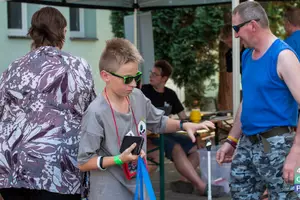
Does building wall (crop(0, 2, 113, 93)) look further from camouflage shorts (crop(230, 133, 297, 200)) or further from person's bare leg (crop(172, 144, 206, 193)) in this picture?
camouflage shorts (crop(230, 133, 297, 200))

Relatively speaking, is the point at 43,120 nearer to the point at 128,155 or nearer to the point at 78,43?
the point at 128,155

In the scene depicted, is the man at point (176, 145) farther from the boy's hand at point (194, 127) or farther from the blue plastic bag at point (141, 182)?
the blue plastic bag at point (141, 182)

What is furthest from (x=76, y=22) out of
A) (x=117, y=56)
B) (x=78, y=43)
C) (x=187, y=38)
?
(x=117, y=56)

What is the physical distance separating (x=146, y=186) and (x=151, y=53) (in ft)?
18.6

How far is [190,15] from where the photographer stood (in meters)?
14.0

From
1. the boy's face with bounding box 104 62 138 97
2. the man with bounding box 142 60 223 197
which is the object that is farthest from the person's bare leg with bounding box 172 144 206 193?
the boy's face with bounding box 104 62 138 97

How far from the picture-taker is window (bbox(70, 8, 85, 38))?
42.0ft

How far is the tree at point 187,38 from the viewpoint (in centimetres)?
1365

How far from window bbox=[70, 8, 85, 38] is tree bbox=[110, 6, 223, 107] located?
1.03 m

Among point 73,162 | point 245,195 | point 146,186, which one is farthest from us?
point 245,195

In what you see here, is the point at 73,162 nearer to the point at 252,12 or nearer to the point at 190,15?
the point at 252,12

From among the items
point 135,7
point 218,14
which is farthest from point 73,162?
point 218,14

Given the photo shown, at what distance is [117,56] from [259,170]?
995mm

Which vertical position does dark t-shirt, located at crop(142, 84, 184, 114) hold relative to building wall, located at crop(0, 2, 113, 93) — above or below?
below
